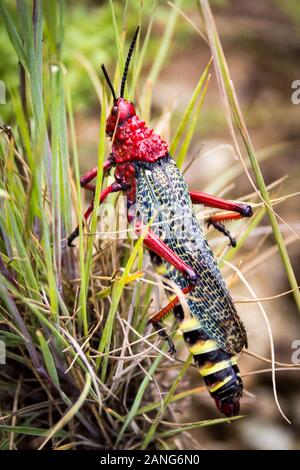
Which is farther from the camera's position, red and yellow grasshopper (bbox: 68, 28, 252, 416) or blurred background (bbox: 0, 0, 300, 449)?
blurred background (bbox: 0, 0, 300, 449)

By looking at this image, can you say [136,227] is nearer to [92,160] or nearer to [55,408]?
[55,408]

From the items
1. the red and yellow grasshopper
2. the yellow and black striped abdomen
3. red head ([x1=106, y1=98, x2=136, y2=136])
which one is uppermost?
red head ([x1=106, y1=98, x2=136, y2=136])

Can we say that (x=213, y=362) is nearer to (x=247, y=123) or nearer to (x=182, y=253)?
(x=182, y=253)

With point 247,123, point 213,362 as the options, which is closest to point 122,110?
point 213,362

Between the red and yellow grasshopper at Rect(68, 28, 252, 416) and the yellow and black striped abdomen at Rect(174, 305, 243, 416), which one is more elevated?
the red and yellow grasshopper at Rect(68, 28, 252, 416)

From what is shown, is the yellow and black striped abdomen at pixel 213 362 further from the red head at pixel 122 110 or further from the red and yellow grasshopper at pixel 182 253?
the red head at pixel 122 110

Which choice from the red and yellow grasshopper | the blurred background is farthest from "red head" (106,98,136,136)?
the blurred background

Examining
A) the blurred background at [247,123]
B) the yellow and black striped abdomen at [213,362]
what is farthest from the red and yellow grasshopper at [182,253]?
the blurred background at [247,123]

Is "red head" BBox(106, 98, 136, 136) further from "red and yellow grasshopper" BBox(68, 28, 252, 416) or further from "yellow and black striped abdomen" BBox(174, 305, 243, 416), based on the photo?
"yellow and black striped abdomen" BBox(174, 305, 243, 416)
